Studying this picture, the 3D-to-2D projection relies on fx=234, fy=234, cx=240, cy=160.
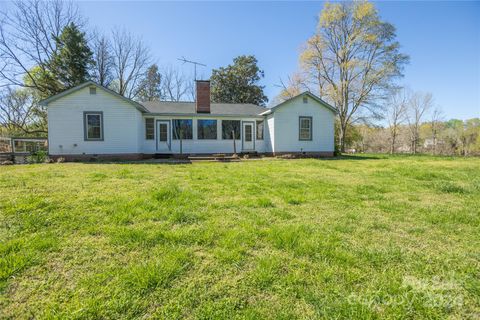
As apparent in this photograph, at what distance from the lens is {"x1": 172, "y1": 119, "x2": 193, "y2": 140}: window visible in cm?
1541

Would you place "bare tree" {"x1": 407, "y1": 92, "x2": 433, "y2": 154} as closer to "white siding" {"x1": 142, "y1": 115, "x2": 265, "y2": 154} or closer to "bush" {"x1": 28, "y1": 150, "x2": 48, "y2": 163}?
"white siding" {"x1": 142, "y1": 115, "x2": 265, "y2": 154}

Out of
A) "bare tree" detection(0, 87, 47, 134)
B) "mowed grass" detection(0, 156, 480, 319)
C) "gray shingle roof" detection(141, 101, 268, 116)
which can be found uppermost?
"bare tree" detection(0, 87, 47, 134)

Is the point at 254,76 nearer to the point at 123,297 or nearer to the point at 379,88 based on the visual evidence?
the point at 379,88

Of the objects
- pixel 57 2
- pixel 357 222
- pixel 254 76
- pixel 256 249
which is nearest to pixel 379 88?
pixel 254 76

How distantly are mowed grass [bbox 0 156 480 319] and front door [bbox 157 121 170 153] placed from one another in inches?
420

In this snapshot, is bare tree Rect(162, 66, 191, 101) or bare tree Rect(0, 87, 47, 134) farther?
bare tree Rect(162, 66, 191, 101)

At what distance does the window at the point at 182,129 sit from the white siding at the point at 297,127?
5603mm

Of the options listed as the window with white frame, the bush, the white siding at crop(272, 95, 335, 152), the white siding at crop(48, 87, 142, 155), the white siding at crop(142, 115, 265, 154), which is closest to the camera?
the bush

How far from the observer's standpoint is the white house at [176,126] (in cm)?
1295

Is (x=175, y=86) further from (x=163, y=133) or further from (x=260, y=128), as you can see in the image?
(x=260, y=128)

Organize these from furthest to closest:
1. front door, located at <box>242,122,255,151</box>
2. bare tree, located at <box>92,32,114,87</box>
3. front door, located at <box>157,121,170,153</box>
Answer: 1. bare tree, located at <box>92,32,114,87</box>
2. front door, located at <box>242,122,255,151</box>
3. front door, located at <box>157,121,170,153</box>

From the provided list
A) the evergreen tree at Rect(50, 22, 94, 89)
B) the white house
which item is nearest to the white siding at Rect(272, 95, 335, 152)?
the white house

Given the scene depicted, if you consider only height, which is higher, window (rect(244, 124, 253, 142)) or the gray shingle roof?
the gray shingle roof

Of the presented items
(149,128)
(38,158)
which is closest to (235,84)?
(149,128)
